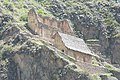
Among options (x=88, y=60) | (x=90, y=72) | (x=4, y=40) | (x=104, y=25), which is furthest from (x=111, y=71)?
(x=104, y=25)

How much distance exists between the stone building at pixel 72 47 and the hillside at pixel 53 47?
2.27 meters

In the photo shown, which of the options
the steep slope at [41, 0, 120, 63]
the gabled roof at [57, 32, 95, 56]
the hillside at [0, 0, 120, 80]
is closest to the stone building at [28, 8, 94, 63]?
the gabled roof at [57, 32, 95, 56]

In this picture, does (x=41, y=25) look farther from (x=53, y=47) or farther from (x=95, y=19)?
(x=95, y=19)

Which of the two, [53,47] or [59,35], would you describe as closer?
[53,47]

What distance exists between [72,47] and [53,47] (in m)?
4.66

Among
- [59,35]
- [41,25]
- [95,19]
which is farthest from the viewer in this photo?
[95,19]

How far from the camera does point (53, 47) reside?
10512 cm

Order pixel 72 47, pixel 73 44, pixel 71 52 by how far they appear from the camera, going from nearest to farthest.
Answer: pixel 71 52
pixel 72 47
pixel 73 44

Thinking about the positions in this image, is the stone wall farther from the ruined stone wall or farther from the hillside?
the ruined stone wall

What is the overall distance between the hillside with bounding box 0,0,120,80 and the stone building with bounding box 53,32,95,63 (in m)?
2.27

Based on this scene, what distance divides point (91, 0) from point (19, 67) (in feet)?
207

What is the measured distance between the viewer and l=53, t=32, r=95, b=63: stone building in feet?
352

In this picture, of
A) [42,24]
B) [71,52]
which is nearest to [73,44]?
[71,52]

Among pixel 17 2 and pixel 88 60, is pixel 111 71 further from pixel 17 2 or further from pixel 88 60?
pixel 17 2
